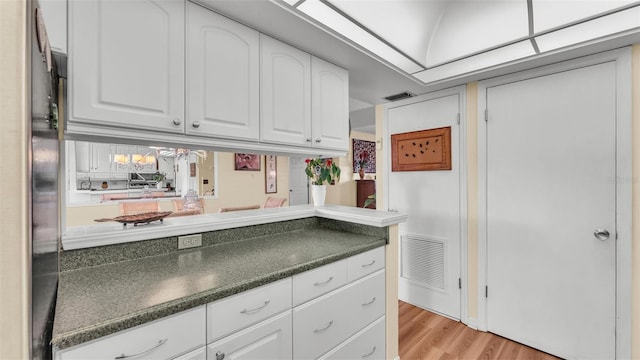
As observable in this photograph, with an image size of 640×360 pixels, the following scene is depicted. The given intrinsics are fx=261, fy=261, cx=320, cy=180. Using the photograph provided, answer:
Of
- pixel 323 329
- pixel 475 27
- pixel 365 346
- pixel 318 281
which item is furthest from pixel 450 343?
pixel 475 27

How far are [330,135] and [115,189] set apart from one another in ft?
16.0

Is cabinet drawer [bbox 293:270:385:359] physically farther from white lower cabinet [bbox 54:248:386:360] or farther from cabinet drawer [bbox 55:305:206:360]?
cabinet drawer [bbox 55:305:206:360]

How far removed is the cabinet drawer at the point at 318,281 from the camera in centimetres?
121

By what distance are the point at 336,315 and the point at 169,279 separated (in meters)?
0.83

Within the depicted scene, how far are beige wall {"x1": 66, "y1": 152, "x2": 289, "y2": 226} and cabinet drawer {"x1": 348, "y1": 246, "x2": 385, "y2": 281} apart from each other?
160 inches

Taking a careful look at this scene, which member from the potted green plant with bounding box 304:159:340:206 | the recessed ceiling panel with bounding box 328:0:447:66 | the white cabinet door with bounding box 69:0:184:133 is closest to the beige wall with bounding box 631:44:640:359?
the recessed ceiling panel with bounding box 328:0:447:66

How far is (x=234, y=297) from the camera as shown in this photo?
100cm

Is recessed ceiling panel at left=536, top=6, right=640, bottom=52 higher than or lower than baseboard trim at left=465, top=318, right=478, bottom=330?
higher

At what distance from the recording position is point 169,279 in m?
1.04

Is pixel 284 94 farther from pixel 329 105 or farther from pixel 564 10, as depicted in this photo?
pixel 564 10

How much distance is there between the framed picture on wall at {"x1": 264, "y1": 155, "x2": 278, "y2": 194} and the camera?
19.3 feet

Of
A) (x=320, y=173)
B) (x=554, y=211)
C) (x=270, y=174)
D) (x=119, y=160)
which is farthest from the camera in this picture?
(x=270, y=174)

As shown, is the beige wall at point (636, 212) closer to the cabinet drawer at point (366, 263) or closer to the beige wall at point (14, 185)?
the cabinet drawer at point (366, 263)

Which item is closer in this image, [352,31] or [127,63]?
[127,63]
